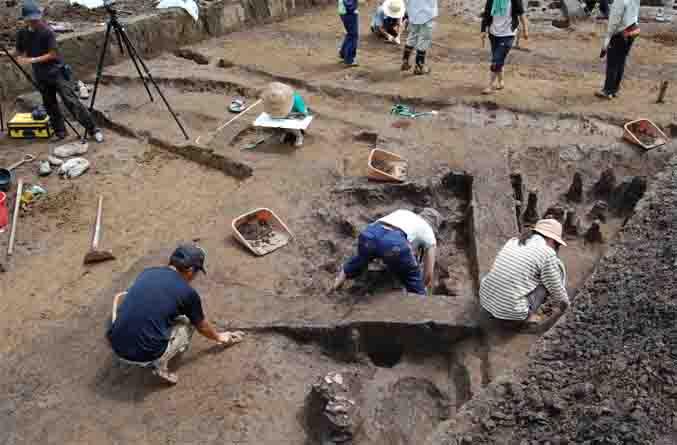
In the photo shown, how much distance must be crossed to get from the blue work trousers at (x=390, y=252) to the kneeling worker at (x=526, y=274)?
69 centimetres

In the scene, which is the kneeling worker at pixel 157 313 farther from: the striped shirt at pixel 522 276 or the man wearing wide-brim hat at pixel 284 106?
the man wearing wide-brim hat at pixel 284 106

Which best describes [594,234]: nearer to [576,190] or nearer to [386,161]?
[576,190]

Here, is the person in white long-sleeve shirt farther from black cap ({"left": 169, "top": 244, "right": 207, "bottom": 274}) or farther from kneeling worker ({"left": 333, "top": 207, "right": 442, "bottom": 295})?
black cap ({"left": 169, "top": 244, "right": 207, "bottom": 274})

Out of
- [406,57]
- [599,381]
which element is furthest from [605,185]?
[406,57]

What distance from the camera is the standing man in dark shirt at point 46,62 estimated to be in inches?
279

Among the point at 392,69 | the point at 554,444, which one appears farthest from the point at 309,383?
the point at 392,69

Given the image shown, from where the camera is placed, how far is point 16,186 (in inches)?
280

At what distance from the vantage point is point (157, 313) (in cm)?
381

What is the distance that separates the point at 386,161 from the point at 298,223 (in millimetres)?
1639

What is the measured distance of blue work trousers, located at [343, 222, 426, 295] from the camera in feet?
14.8

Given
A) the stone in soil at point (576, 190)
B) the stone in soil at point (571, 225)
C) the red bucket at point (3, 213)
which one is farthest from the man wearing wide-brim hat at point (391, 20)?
the red bucket at point (3, 213)

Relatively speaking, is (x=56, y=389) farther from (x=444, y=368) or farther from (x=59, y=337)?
(x=444, y=368)

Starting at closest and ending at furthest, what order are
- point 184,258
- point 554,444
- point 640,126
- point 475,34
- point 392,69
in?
point 554,444, point 184,258, point 640,126, point 392,69, point 475,34

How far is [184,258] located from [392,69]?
701 cm
